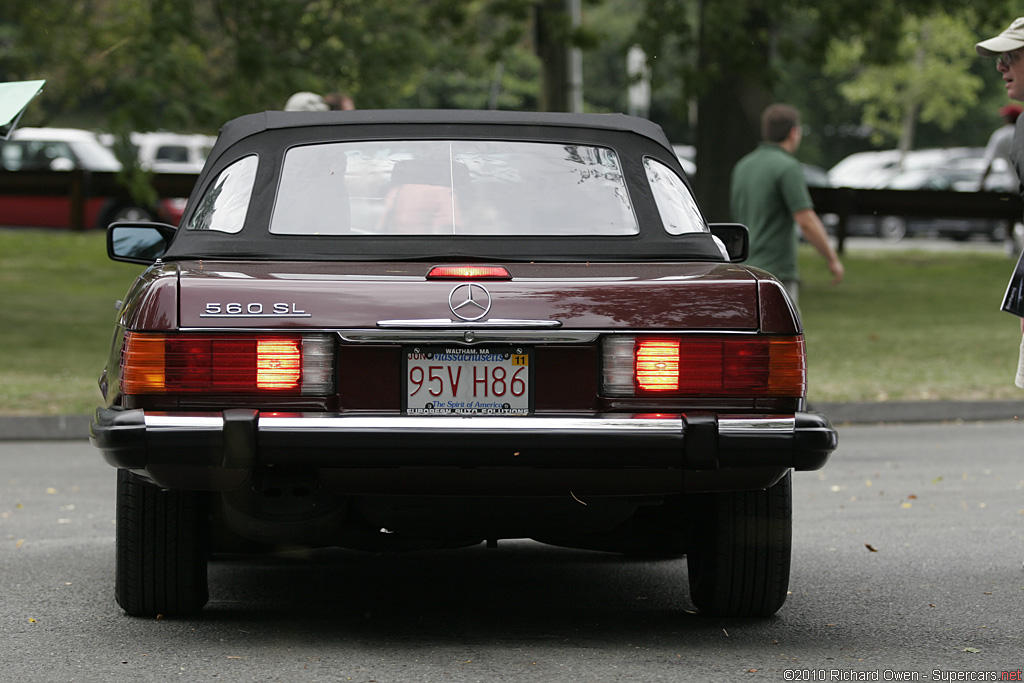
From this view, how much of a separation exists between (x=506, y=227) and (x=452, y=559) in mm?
1847

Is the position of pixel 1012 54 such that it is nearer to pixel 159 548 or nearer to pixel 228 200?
pixel 228 200

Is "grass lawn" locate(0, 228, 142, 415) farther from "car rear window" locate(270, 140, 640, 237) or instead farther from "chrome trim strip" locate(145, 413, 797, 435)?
"chrome trim strip" locate(145, 413, 797, 435)

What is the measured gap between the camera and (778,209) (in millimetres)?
9383

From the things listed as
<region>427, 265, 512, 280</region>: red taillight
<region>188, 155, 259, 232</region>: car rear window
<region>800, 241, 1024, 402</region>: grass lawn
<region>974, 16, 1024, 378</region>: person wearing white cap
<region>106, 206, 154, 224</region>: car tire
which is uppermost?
<region>106, 206, 154, 224</region>: car tire

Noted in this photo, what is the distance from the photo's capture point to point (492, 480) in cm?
434

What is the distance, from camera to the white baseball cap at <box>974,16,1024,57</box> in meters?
5.28

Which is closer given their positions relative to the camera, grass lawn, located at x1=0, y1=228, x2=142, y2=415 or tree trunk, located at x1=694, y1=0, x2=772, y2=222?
grass lawn, located at x1=0, y1=228, x2=142, y2=415

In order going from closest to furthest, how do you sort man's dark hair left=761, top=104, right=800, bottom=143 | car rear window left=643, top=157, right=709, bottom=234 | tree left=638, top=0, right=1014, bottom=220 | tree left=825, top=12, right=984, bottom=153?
1. car rear window left=643, top=157, right=709, bottom=234
2. man's dark hair left=761, top=104, right=800, bottom=143
3. tree left=638, top=0, right=1014, bottom=220
4. tree left=825, top=12, right=984, bottom=153

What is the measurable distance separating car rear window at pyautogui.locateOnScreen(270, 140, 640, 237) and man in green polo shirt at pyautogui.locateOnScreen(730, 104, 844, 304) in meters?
4.13

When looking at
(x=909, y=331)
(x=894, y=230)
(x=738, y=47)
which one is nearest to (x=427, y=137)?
(x=909, y=331)

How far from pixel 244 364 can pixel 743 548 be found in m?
1.71

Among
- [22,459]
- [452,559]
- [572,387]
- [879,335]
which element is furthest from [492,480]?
[879,335]

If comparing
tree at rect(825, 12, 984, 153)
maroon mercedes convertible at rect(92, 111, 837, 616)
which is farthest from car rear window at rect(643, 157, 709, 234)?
tree at rect(825, 12, 984, 153)

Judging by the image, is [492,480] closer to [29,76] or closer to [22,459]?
[22,459]
